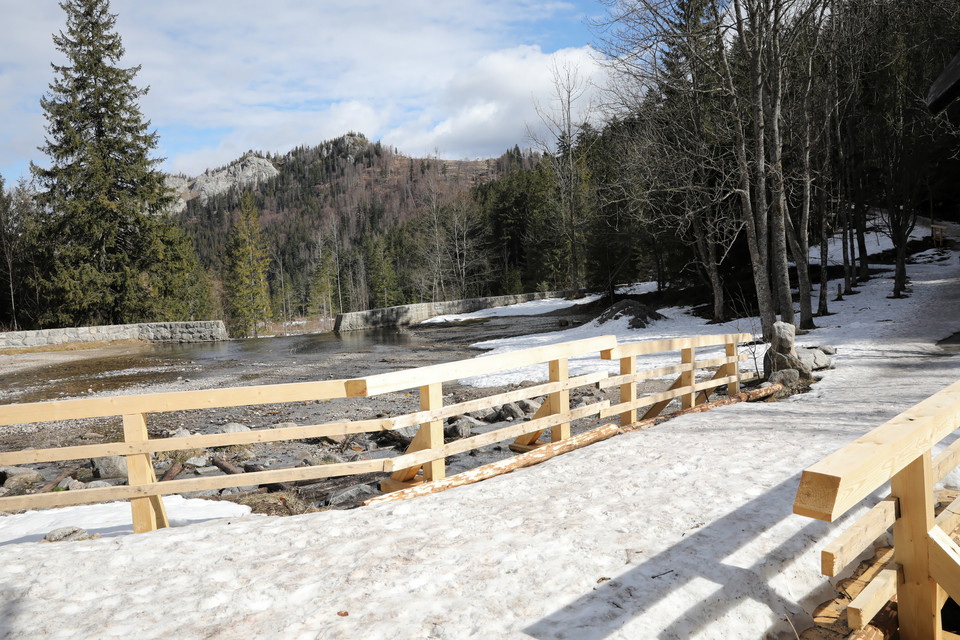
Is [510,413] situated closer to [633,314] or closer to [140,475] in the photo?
[140,475]

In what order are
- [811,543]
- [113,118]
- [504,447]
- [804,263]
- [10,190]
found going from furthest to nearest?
[10,190], [113,118], [804,263], [504,447], [811,543]

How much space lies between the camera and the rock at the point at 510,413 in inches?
379

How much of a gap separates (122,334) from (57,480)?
2298cm

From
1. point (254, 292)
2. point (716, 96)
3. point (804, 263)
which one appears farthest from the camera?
point (254, 292)

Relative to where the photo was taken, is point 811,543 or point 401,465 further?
point 401,465

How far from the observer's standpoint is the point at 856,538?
250cm

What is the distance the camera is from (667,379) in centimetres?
1253

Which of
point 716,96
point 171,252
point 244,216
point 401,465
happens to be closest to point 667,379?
point 401,465

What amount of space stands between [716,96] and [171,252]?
28554mm

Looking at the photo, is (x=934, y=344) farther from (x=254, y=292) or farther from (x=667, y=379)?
(x=254, y=292)

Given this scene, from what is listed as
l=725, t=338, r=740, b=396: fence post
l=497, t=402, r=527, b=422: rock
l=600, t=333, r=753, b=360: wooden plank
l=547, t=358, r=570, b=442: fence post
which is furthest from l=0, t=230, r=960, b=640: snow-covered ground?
l=497, t=402, r=527, b=422: rock

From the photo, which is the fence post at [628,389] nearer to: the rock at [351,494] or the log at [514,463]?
the log at [514,463]

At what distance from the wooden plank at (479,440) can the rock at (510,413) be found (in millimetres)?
3073

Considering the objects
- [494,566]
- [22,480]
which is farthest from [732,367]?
[22,480]
